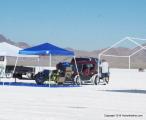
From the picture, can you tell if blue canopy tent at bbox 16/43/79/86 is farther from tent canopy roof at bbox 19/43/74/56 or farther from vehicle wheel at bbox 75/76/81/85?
vehicle wheel at bbox 75/76/81/85

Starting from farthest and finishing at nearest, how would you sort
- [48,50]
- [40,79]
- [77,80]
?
[77,80] → [40,79] → [48,50]

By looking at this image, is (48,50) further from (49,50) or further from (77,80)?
(77,80)

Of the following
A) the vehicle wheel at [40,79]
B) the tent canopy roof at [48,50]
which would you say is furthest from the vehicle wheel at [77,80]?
the tent canopy roof at [48,50]

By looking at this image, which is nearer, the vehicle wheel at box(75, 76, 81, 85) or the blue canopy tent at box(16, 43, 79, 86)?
the blue canopy tent at box(16, 43, 79, 86)

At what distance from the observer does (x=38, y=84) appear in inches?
1105

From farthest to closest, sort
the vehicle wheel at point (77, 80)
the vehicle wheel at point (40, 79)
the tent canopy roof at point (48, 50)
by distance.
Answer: the vehicle wheel at point (77, 80) → the vehicle wheel at point (40, 79) → the tent canopy roof at point (48, 50)

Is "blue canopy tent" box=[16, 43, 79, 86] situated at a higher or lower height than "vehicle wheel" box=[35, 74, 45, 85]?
higher

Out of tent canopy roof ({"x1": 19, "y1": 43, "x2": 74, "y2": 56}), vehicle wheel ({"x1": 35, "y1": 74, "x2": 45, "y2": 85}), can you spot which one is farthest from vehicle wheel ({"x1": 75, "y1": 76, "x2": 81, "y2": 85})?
tent canopy roof ({"x1": 19, "y1": 43, "x2": 74, "y2": 56})

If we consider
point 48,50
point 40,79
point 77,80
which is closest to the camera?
point 48,50

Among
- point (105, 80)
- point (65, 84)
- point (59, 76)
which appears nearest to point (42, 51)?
point (59, 76)

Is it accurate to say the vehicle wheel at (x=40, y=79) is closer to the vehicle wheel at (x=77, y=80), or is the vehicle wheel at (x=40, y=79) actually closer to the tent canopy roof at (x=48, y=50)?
the vehicle wheel at (x=77, y=80)

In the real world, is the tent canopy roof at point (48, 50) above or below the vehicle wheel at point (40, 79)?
above

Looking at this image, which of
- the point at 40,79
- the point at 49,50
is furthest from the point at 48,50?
the point at 40,79

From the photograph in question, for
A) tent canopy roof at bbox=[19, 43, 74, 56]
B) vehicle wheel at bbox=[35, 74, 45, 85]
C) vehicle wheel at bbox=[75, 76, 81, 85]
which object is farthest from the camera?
vehicle wheel at bbox=[75, 76, 81, 85]
